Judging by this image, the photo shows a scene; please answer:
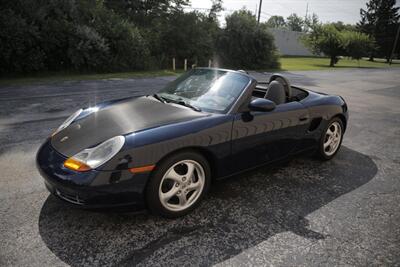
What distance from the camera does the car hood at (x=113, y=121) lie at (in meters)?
2.57

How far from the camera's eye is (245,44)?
2291 centimetres

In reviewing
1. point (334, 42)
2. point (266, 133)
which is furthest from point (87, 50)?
point (334, 42)

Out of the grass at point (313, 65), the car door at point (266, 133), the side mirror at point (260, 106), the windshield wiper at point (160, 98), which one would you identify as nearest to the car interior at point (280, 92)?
the car door at point (266, 133)

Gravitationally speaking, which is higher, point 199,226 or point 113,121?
point 113,121

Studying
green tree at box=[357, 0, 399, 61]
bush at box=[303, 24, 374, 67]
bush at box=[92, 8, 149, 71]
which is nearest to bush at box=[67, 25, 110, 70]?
bush at box=[92, 8, 149, 71]

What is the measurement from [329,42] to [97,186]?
36.0 meters

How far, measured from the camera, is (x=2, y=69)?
12.5 m

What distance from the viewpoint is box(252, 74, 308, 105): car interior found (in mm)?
3691

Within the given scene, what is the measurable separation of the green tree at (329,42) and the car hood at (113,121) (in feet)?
109

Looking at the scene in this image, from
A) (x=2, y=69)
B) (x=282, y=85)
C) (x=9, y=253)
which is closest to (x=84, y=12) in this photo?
(x=2, y=69)

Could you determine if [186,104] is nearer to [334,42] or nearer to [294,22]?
[334,42]

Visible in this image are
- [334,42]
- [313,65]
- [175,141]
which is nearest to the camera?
[175,141]

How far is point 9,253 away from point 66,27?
14.5 m

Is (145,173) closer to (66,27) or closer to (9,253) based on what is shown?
(9,253)
